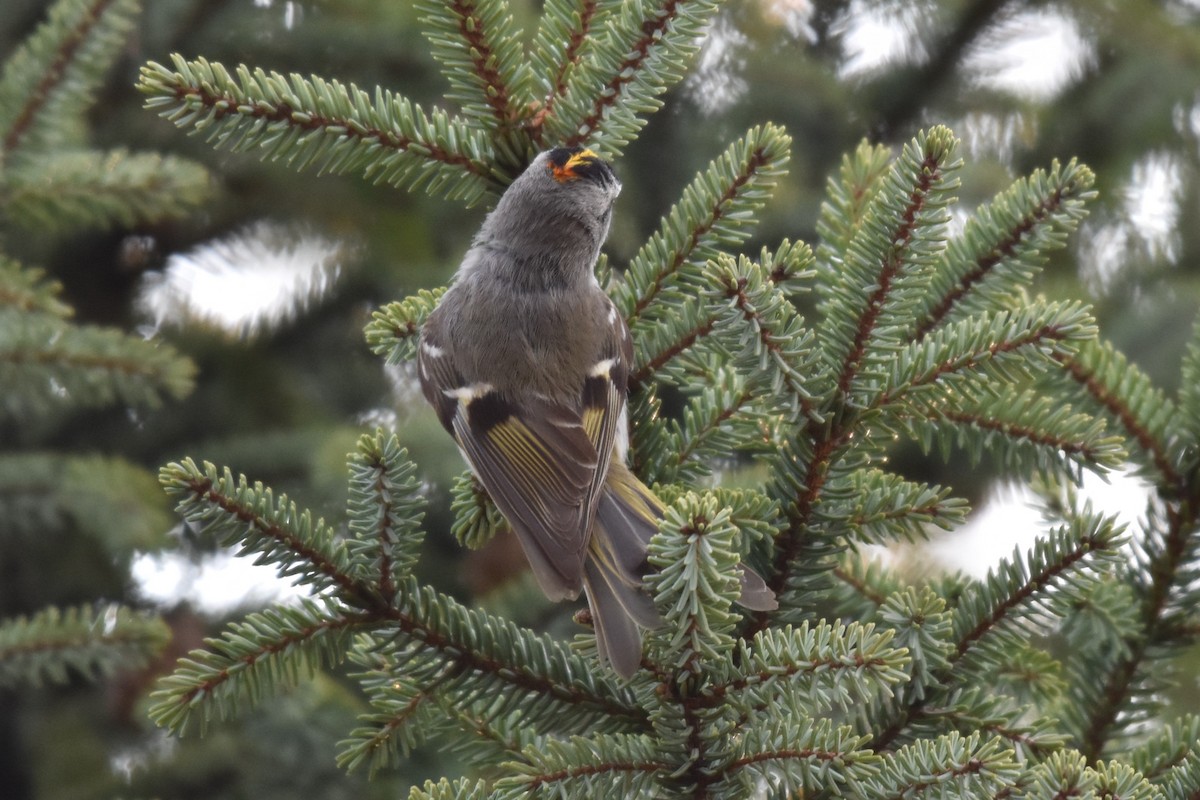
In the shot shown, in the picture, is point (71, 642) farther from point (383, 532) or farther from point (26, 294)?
point (383, 532)

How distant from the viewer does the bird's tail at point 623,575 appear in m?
1.51

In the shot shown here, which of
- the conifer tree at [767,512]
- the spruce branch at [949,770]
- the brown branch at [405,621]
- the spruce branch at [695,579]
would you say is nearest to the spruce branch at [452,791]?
the conifer tree at [767,512]

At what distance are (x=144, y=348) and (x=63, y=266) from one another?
1.03 metres

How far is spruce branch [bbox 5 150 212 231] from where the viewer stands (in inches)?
103

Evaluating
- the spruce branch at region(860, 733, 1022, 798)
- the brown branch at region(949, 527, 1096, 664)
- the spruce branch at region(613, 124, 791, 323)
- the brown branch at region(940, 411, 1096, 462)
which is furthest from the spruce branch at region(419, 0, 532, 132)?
the spruce branch at region(860, 733, 1022, 798)

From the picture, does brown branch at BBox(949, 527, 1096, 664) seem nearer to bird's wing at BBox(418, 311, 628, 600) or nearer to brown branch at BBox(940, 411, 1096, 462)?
brown branch at BBox(940, 411, 1096, 462)

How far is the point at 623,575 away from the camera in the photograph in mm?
1814

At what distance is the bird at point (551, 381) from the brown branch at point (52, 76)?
36.1 inches

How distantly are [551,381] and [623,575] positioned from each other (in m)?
0.71

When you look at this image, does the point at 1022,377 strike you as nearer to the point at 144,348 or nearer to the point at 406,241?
the point at 144,348

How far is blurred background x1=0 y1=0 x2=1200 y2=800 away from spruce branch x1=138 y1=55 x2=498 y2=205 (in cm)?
108

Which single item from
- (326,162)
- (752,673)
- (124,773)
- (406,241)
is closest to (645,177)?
(406,241)

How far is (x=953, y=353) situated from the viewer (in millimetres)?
1608

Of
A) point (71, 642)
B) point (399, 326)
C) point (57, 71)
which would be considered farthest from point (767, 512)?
point (57, 71)
